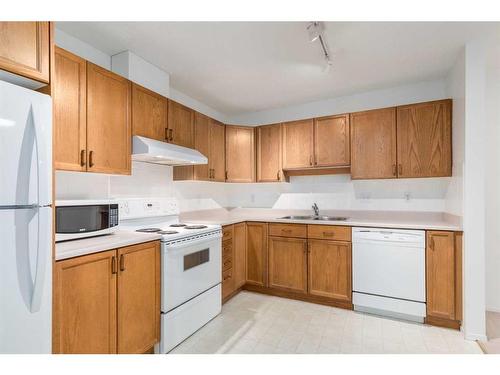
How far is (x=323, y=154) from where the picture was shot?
320 centimetres

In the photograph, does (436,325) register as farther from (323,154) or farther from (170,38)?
(170,38)

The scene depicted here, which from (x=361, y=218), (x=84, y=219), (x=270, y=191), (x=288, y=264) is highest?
(x=270, y=191)

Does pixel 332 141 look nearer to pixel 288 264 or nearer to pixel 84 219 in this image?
pixel 288 264

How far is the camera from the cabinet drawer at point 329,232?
2.75 metres

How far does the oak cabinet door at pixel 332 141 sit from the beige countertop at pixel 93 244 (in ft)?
6.95

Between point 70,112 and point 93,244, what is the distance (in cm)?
87

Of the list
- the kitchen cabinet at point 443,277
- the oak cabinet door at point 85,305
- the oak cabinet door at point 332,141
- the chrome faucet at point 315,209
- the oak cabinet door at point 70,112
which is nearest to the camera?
the oak cabinet door at point 85,305

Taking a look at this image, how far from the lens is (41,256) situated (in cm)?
117

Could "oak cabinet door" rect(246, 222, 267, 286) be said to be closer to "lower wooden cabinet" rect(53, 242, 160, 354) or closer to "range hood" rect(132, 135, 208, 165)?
"range hood" rect(132, 135, 208, 165)

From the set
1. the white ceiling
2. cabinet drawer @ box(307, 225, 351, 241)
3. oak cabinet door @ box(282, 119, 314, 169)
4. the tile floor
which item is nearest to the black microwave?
the tile floor

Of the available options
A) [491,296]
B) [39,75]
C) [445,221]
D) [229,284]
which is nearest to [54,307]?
[39,75]

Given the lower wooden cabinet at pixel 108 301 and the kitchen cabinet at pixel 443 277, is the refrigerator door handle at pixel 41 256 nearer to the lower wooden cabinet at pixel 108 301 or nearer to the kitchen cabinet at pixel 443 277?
the lower wooden cabinet at pixel 108 301

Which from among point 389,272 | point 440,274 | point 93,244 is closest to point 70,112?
point 93,244

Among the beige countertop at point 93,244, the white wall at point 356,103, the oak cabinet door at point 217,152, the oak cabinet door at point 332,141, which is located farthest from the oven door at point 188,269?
the white wall at point 356,103
